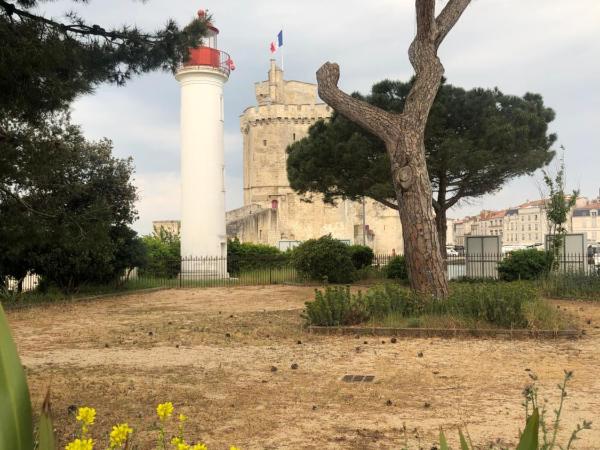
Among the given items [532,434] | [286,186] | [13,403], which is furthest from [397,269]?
[286,186]

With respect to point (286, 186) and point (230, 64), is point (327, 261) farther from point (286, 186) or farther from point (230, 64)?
point (286, 186)

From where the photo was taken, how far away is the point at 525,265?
65.0 feet

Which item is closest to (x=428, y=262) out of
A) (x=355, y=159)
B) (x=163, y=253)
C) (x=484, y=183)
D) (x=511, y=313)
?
(x=511, y=313)

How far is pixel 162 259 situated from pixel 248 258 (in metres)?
4.27

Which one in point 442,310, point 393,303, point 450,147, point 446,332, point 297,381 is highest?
point 450,147

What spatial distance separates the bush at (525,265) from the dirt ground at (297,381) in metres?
9.66

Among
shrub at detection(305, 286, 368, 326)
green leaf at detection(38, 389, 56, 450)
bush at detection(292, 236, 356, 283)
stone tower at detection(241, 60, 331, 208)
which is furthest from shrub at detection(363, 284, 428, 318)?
stone tower at detection(241, 60, 331, 208)

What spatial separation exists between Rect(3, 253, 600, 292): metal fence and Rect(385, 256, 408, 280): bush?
0.36 m

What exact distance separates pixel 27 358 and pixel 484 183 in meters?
18.9

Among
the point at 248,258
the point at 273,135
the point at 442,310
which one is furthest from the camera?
the point at 273,135

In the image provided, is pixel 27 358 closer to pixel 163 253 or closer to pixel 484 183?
pixel 484 183

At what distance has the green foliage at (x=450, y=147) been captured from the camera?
67.1ft

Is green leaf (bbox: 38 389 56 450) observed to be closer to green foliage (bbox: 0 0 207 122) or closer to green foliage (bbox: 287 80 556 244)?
green foliage (bbox: 0 0 207 122)

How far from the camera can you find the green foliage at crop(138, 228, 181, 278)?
25.9 m
